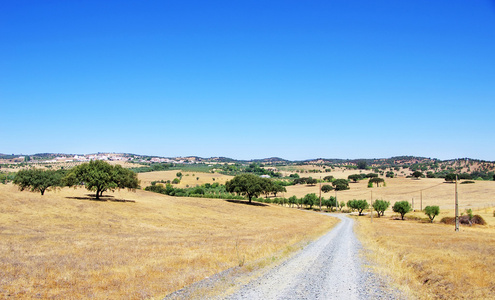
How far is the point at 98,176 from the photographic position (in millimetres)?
60594

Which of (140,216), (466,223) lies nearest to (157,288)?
(140,216)

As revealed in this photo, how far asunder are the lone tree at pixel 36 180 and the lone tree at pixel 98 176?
7654 millimetres

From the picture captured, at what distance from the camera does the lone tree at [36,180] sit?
64.9m

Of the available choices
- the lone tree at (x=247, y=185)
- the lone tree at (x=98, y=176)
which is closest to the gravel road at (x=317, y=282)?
the lone tree at (x=98, y=176)

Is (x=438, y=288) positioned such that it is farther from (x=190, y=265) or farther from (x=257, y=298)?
(x=190, y=265)

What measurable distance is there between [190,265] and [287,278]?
5.77 m

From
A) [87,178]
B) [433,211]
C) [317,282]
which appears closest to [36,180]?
[87,178]

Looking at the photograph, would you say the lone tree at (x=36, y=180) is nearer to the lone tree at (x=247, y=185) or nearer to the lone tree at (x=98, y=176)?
the lone tree at (x=98, y=176)

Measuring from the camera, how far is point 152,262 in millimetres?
19172

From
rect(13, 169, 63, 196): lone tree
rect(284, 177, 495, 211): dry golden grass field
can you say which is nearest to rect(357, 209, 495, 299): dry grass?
rect(13, 169, 63, 196): lone tree

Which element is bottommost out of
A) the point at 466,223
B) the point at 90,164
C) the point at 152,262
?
the point at 466,223

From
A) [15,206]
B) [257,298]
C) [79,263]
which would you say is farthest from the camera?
[15,206]

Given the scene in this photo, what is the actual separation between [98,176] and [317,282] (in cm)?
5485

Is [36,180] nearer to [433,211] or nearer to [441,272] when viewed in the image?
[441,272]
